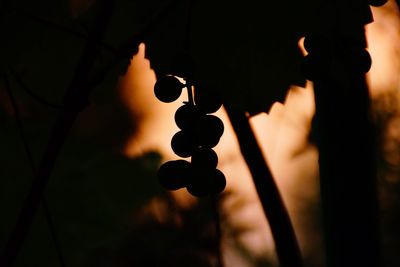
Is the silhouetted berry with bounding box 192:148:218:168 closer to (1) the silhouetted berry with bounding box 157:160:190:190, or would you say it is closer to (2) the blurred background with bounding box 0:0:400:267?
(1) the silhouetted berry with bounding box 157:160:190:190

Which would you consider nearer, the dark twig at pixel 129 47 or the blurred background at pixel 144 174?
the dark twig at pixel 129 47

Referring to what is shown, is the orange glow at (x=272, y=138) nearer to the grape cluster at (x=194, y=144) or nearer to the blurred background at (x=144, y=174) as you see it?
the blurred background at (x=144, y=174)

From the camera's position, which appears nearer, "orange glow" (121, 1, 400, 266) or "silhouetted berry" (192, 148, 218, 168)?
"silhouetted berry" (192, 148, 218, 168)

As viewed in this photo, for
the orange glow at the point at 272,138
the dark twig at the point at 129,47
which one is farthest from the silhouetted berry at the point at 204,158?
the orange glow at the point at 272,138

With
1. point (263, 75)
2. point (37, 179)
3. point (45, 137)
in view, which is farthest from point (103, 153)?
point (37, 179)

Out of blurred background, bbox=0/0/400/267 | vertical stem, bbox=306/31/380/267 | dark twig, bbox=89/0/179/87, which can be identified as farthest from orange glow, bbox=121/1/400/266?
dark twig, bbox=89/0/179/87

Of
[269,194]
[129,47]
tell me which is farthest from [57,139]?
[269,194]
